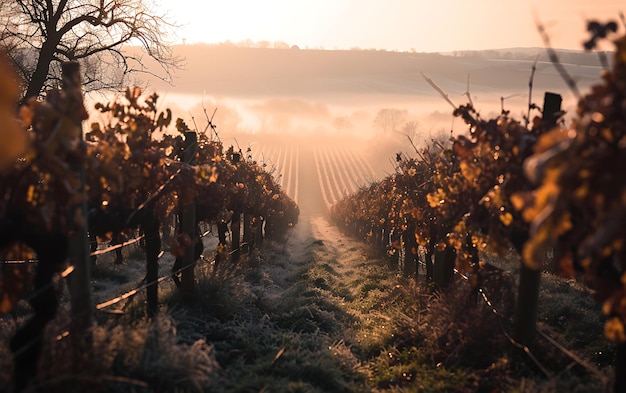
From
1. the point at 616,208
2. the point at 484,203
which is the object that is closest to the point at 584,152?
the point at 616,208

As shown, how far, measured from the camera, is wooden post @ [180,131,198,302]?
7691mm

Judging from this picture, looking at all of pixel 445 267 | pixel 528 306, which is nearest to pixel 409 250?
pixel 445 267

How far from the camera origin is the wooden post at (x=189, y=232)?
769cm

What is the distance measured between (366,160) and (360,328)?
109058 millimetres

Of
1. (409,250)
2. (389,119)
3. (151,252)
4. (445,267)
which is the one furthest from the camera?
(389,119)

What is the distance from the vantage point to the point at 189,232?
26.5 feet

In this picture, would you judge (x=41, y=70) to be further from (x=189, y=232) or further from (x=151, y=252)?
(x=151, y=252)

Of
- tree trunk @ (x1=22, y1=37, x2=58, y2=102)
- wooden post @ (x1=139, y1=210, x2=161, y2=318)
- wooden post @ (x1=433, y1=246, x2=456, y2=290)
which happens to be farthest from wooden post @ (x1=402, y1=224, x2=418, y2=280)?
tree trunk @ (x1=22, y1=37, x2=58, y2=102)

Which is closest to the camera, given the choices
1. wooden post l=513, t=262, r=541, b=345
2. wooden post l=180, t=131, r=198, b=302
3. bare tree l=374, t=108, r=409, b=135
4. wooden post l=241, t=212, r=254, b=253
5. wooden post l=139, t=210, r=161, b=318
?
wooden post l=513, t=262, r=541, b=345

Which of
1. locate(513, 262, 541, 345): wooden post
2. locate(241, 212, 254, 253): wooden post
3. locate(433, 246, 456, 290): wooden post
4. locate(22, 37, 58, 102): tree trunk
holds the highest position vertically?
locate(22, 37, 58, 102): tree trunk

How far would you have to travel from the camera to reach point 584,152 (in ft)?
9.02

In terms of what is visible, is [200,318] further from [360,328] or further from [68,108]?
[68,108]

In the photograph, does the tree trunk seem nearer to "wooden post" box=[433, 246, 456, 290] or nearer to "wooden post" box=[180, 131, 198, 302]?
"wooden post" box=[180, 131, 198, 302]

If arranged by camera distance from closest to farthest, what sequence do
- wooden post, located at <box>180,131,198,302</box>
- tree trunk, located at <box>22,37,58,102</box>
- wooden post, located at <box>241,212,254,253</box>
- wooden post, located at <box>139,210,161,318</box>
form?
wooden post, located at <box>139,210,161,318</box> < wooden post, located at <box>180,131,198,302</box> < tree trunk, located at <box>22,37,58,102</box> < wooden post, located at <box>241,212,254,253</box>
